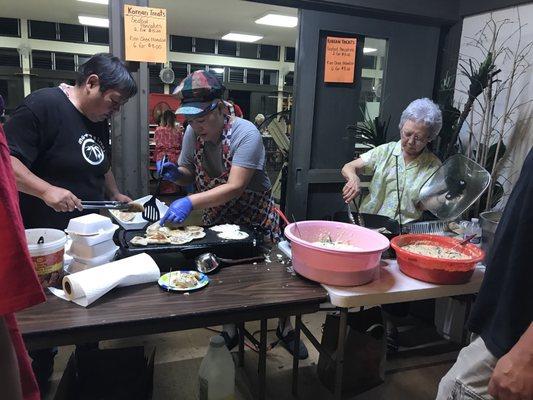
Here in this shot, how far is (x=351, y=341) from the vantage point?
2002mm

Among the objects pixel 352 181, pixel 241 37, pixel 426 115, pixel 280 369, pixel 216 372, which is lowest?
pixel 280 369

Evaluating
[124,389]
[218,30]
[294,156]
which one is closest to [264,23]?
[218,30]

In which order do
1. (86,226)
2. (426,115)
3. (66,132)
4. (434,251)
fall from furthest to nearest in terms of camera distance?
(426,115)
(66,132)
(434,251)
(86,226)

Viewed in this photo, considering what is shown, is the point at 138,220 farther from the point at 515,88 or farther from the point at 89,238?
the point at 515,88

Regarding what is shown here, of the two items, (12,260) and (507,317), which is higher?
(12,260)

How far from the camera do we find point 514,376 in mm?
842

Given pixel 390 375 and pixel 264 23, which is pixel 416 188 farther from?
pixel 264 23

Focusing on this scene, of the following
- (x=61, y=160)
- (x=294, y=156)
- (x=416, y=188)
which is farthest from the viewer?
(x=294, y=156)

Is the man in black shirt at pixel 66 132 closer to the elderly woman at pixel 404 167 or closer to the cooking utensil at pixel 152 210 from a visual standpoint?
the cooking utensil at pixel 152 210

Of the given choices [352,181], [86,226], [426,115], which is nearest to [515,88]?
[426,115]

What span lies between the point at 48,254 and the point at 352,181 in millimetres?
1439

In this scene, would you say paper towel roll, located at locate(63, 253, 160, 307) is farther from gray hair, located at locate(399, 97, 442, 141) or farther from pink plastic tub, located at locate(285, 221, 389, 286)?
gray hair, located at locate(399, 97, 442, 141)

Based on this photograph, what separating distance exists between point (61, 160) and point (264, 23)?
19.9 feet

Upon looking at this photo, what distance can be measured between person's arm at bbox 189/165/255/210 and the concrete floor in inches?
40.6
